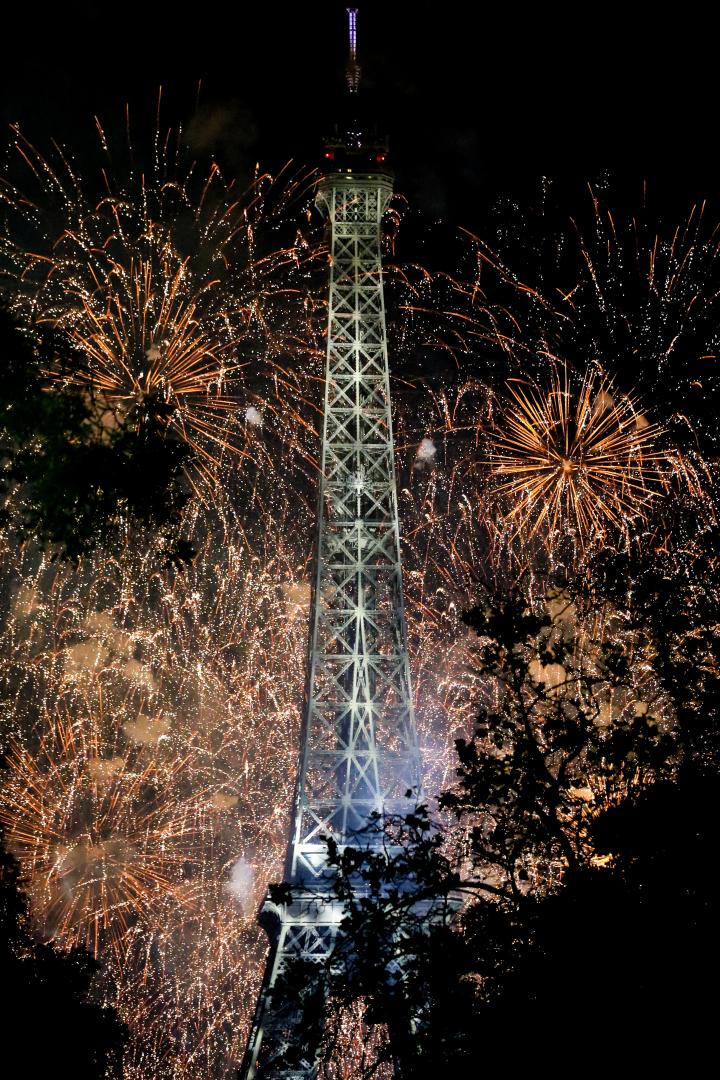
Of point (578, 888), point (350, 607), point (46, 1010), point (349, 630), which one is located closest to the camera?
point (578, 888)

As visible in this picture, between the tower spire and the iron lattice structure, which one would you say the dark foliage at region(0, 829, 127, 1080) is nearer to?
the iron lattice structure

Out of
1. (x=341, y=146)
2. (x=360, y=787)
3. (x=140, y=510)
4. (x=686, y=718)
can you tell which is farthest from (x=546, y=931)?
(x=341, y=146)

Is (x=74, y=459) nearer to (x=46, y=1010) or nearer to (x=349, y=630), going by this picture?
(x=46, y=1010)

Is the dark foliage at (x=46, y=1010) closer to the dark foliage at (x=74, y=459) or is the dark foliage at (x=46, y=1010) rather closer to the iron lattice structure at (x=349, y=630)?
the dark foliage at (x=74, y=459)

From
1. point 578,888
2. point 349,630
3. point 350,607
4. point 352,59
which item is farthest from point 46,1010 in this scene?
point 352,59

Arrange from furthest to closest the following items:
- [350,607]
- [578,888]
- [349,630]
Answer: [349,630] → [350,607] → [578,888]

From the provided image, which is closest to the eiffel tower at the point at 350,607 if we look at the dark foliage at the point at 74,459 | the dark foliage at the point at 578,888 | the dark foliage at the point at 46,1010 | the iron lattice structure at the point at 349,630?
the iron lattice structure at the point at 349,630

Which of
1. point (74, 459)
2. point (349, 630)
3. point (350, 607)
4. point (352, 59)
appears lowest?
point (74, 459)

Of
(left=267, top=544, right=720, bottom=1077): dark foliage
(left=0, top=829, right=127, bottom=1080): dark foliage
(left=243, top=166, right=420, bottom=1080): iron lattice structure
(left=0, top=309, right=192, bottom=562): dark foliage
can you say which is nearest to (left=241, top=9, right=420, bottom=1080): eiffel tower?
(left=243, top=166, right=420, bottom=1080): iron lattice structure
